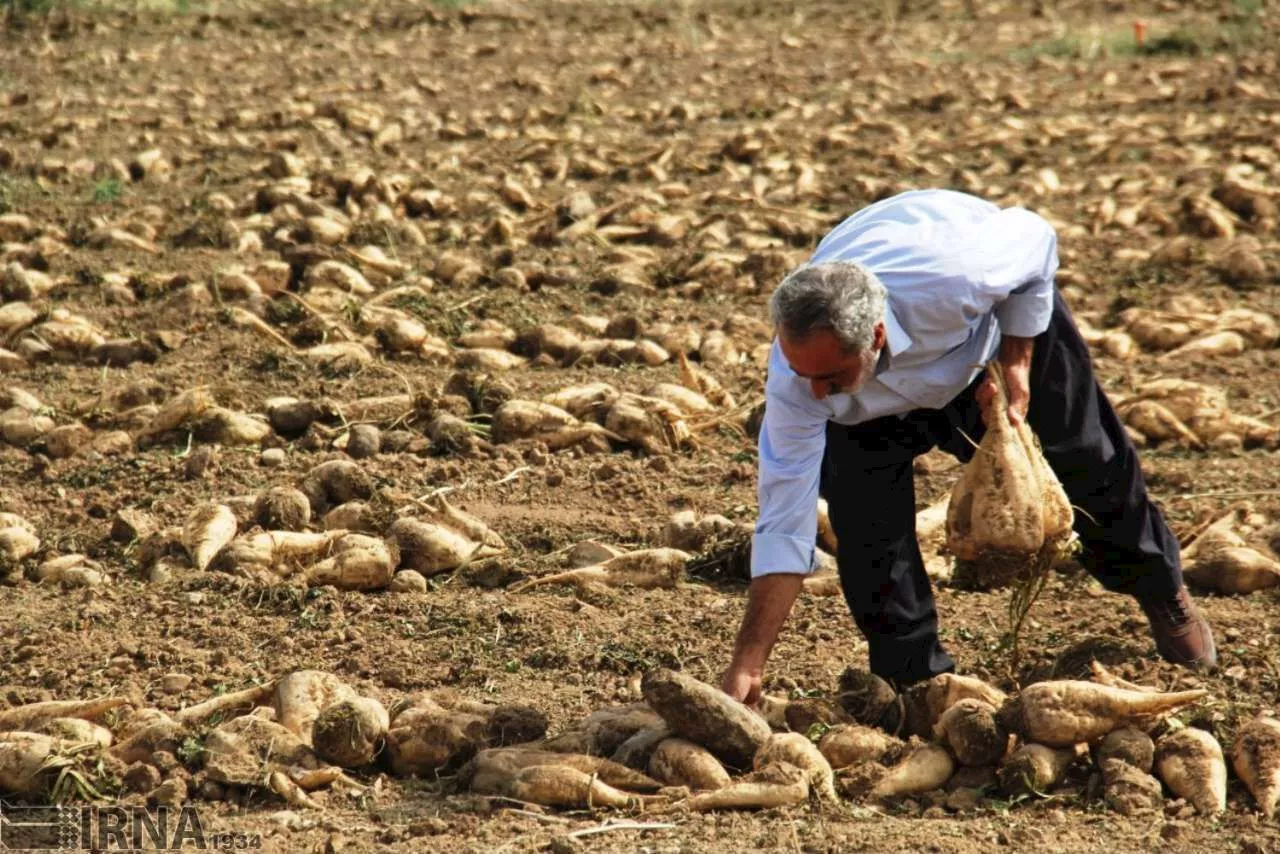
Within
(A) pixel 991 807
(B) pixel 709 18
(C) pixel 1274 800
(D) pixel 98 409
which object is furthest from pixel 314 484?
(B) pixel 709 18

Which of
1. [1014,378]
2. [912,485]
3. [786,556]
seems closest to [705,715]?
[786,556]

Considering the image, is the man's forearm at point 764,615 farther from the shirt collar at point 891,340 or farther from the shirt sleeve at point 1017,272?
the shirt sleeve at point 1017,272

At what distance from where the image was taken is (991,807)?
10.6ft

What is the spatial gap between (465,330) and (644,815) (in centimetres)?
354

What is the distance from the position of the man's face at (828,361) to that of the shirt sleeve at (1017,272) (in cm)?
32

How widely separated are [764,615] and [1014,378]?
2.32 ft

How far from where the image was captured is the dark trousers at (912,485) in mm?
3594

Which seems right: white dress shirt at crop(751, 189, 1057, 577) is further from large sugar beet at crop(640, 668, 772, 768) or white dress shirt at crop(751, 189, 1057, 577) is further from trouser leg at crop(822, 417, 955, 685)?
large sugar beet at crop(640, 668, 772, 768)
